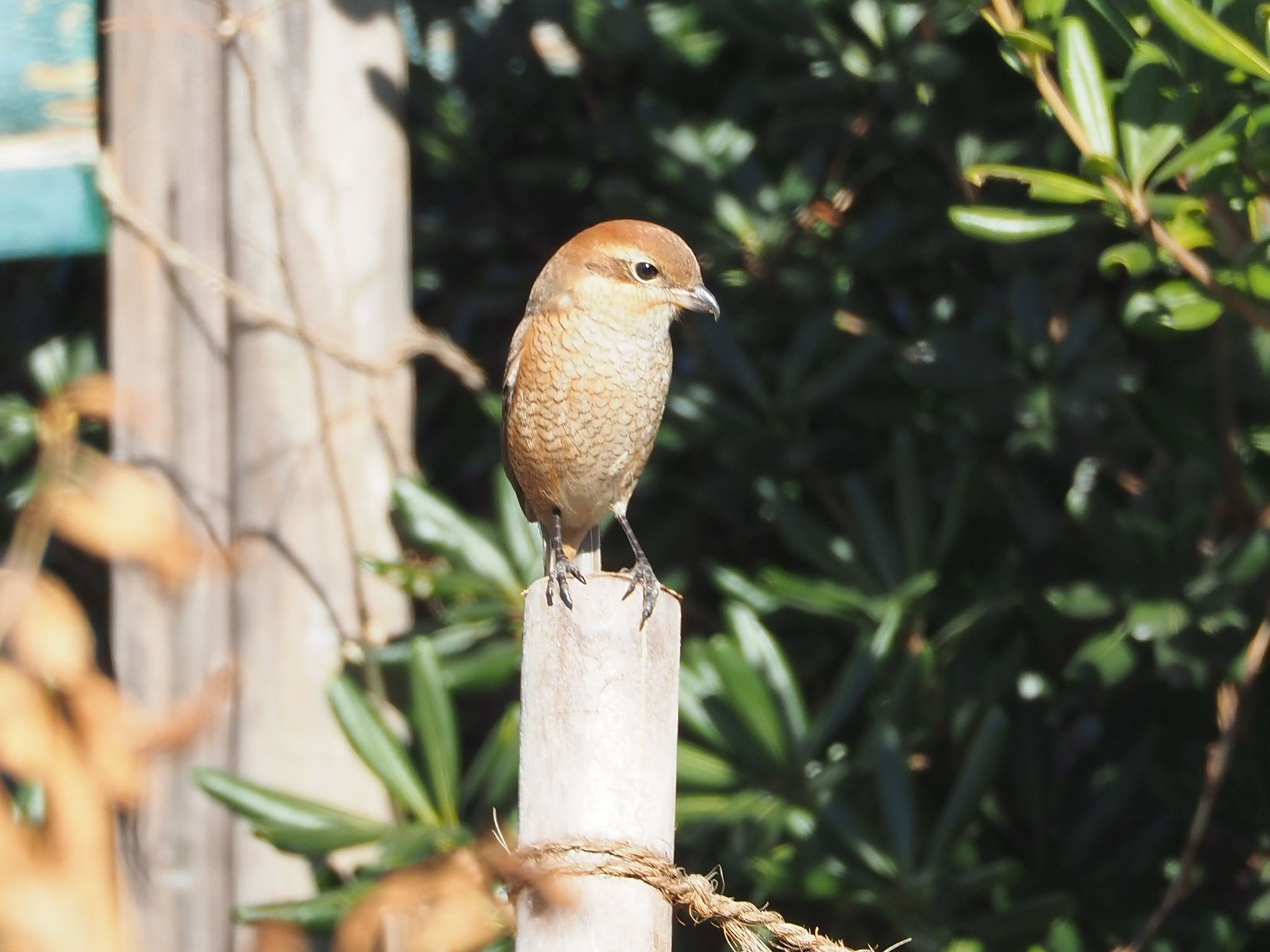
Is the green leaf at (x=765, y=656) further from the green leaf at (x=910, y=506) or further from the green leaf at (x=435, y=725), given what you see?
the green leaf at (x=435, y=725)

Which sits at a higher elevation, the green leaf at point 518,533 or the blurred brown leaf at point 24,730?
the blurred brown leaf at point 24,730

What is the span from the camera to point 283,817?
2.46 meters

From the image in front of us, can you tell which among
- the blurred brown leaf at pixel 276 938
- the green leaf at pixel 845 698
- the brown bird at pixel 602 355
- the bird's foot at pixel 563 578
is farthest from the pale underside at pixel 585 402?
the blurred brown leaf at pixel 276 938

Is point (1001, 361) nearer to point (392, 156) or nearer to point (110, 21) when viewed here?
point (392, 156)

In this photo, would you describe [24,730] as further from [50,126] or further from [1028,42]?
[50,126]

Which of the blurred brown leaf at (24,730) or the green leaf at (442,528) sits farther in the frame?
the green leaf at (442,528)

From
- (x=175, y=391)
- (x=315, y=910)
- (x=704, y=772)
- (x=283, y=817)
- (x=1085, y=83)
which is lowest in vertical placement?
(x=315, y=910)

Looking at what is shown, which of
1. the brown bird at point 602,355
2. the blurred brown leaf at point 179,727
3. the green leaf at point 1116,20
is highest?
the green leaf at point 1116,20

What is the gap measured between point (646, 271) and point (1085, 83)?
0.81 m

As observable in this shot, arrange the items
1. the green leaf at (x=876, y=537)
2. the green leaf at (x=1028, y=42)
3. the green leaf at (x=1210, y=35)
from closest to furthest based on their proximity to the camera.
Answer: the green leaf at (x=1210, y=35) < the green leaf at (x=1028, y=42) < the green leaf at (x=876, y=537)

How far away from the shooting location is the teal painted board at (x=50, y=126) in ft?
8.27

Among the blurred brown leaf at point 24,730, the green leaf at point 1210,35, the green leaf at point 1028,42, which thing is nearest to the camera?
the blurred brown leaf at point 24,730

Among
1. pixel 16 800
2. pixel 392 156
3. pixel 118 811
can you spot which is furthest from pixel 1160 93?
pixel 16 800

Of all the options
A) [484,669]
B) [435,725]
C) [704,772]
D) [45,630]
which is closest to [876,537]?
[704,772]
